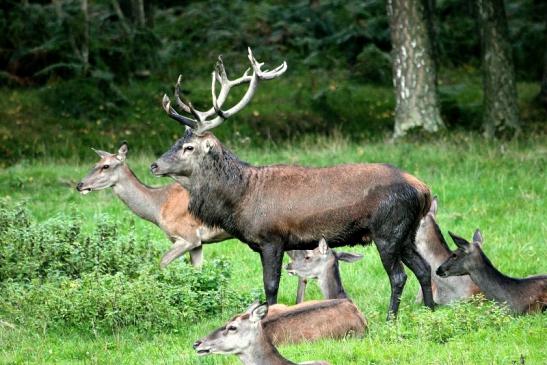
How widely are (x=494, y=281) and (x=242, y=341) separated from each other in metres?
3.05

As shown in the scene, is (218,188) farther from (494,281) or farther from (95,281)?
(494,281)

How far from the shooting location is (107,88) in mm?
24094

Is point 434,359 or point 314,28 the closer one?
point 434,359

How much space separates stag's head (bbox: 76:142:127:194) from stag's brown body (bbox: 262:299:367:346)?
493cm

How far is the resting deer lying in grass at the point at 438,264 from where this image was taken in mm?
11438

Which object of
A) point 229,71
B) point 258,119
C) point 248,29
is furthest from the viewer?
point 248,29

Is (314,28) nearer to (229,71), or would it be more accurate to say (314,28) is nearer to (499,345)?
(229,71)

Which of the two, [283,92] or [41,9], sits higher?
[41,9]

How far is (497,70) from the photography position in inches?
823

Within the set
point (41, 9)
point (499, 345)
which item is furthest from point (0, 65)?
point (499, 345)

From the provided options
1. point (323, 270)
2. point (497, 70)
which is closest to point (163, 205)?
point (323, 270)

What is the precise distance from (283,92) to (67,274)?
13946 mm

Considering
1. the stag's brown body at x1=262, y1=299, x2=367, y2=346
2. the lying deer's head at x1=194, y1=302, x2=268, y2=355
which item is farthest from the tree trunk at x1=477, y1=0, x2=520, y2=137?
the lying deer's head at x1=194, y1=302, x2=268, y2=355

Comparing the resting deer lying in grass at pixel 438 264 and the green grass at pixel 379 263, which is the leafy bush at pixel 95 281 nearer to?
the green grass at pixel 379 263
